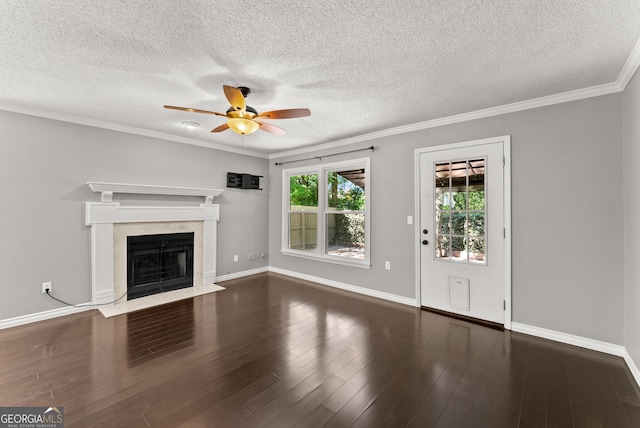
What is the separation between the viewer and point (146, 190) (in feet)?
13.0

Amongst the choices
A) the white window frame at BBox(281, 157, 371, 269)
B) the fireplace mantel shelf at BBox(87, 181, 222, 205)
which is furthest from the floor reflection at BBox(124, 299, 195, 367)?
the white window frame at BBox(281, 157, 371, 269)

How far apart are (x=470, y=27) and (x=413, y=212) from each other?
234cm

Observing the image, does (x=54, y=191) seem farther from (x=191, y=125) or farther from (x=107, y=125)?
(x=191, y=125)

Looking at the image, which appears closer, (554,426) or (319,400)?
(554,426)

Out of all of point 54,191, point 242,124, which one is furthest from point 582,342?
point 54,191

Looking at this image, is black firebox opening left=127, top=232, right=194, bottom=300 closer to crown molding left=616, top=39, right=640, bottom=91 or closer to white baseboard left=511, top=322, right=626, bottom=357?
white baseboard left=511, top=322, right=626, bottom=357

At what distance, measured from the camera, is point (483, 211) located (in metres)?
3.24

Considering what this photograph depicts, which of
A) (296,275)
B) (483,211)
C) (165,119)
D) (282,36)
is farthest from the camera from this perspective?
(296,275)

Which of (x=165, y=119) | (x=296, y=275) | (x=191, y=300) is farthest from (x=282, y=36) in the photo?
(x=296, y=275)

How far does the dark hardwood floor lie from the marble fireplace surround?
1.59 ft

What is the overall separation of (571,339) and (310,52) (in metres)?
3.57

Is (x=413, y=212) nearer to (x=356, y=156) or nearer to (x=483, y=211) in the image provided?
(x=483, y=211)

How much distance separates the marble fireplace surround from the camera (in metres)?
3.60

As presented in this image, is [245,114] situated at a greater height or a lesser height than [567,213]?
greater
